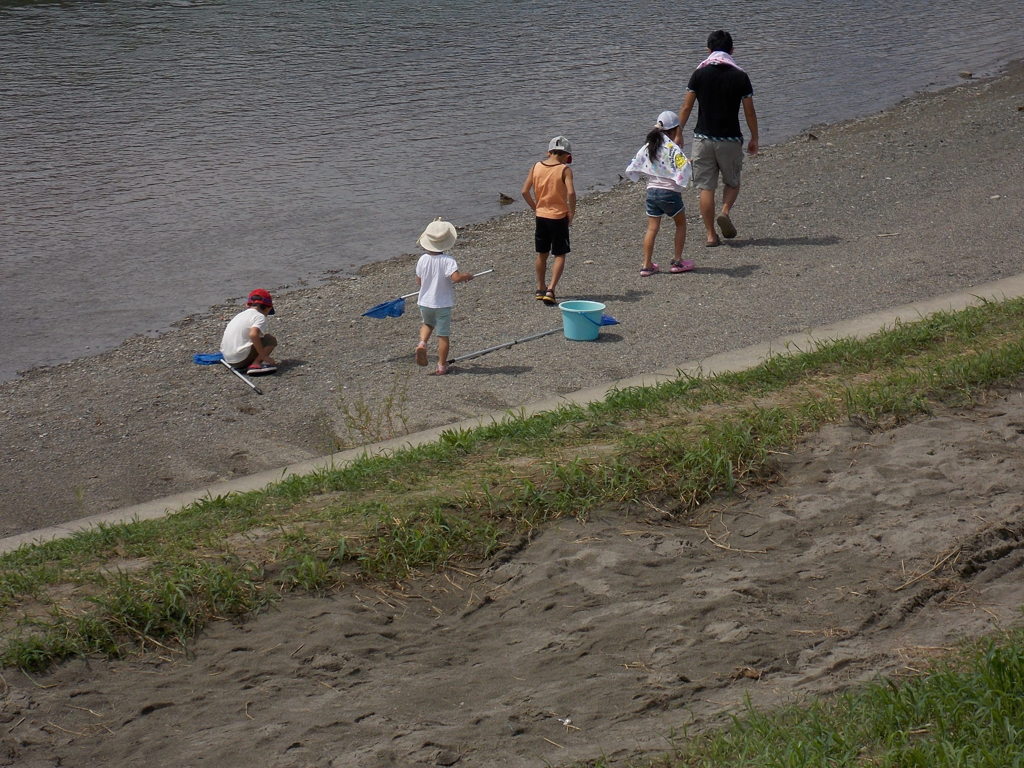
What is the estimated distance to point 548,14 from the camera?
94.7ft

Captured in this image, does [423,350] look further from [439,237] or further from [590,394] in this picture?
[590,394]

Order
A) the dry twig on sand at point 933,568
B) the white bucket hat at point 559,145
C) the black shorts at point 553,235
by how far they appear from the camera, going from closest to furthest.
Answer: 1. the dry twig on sand at point 933,568
2. the white bucket hat at point 559,145
3. the black shorts at point 553,235

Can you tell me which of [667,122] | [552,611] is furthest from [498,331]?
[552,611]

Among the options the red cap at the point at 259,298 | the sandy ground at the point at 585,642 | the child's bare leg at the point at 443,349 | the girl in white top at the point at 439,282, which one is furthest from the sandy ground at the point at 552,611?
the red cap at the point at 259,298

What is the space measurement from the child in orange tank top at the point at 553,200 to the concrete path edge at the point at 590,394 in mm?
2281

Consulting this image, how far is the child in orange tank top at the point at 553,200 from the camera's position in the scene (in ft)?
31.2

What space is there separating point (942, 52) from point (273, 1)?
16.2 metres

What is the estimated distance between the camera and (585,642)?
4.36 metres

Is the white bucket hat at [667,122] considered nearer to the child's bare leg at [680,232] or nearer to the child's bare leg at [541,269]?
the child's bare leg at [680,232]

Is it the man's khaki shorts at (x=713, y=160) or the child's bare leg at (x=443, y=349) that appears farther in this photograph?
the man's khaki shorts at (x=713, y=160)

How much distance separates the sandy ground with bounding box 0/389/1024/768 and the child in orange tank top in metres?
4.77

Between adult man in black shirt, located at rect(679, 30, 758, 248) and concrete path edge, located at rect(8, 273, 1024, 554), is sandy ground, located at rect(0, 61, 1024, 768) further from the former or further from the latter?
adult man in black shirt, located at rect(679, 30, 758, 248)

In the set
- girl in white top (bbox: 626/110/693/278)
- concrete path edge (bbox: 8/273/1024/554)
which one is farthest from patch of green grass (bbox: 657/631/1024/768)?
girl in white top (bbox: 626/110/693/278)

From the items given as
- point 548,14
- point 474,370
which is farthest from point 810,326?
point 548,14
